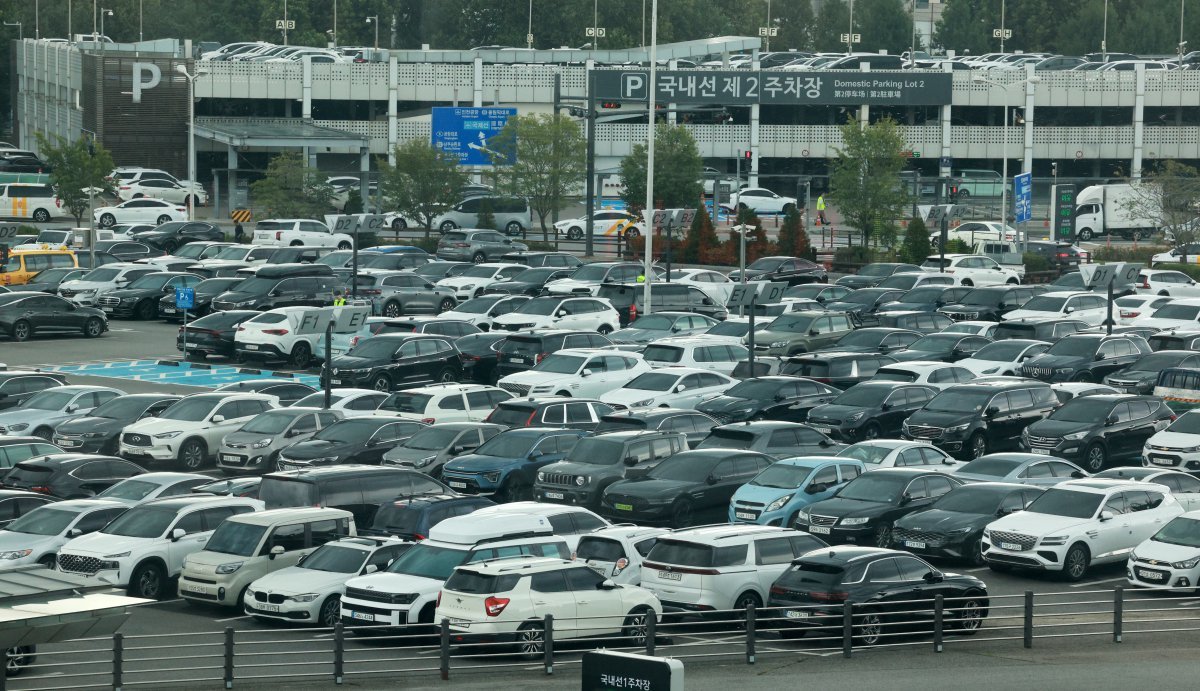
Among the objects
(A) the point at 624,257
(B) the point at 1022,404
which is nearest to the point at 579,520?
(B) the point at 1022,404

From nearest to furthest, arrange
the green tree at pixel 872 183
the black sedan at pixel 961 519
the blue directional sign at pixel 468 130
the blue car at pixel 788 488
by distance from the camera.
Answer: the black sedan at pixel 961 519 < the blue car at pixel 788 488 < the green tree at pixel 872 183 < the blue directional sign at pixel 468 130

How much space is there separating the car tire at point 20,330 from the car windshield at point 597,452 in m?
24.5

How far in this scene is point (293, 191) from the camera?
69750 mm

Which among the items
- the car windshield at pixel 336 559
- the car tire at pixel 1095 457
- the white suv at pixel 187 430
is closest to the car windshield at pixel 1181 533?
the car tire at pixel 1095 457

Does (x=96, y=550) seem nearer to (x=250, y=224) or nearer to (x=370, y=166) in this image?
(x=250, y=224)

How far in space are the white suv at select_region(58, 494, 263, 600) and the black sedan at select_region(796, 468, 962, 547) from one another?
7815mm

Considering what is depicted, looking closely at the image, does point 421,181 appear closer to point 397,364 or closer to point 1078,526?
point 397,364

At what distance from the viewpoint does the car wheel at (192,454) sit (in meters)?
30.6

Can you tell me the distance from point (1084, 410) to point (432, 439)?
1159cm

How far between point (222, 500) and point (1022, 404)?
605 inches

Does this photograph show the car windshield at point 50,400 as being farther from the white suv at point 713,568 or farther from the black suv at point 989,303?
the black suv at point 989,303

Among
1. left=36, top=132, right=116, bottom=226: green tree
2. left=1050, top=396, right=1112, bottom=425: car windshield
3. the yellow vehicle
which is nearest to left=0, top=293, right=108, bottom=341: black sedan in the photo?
the yellow vehicle

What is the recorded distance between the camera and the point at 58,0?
5349 inches

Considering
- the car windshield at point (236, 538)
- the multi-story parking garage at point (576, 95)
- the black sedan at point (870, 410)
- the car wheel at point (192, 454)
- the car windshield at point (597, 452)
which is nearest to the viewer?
the car windshield at point (236, 538)
